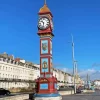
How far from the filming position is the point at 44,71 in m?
36.3

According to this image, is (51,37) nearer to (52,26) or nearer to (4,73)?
(52,26)

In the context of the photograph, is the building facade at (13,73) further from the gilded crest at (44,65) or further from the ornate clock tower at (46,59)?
the gilded crest at (44,65)

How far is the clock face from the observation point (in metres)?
37.9

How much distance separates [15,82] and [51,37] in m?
70.6

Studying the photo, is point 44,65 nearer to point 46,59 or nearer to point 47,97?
point 46,59

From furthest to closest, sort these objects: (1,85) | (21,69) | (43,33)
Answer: (21,69) < (1,85) < (43,33)

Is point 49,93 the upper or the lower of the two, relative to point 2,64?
lower

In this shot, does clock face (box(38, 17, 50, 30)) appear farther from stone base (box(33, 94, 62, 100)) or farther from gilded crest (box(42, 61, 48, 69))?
stone base (box(33, 94, 62, 100))

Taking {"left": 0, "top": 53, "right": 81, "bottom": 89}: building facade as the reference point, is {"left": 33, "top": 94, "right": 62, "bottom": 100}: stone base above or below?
below

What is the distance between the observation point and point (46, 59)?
36.2 m

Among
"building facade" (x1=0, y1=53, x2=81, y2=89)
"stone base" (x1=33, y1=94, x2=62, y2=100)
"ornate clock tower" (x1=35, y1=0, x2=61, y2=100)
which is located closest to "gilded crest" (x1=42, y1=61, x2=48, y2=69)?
"ornate clock tower" (x1=35, y1=0, x2=61, y2=100)

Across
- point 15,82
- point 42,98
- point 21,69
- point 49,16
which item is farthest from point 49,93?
point 21,69

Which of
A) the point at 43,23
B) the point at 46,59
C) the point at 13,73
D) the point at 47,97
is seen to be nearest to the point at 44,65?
the point at 46,59

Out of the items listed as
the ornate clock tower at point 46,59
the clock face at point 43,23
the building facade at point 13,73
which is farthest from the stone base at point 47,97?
the building facade at point 13,73
